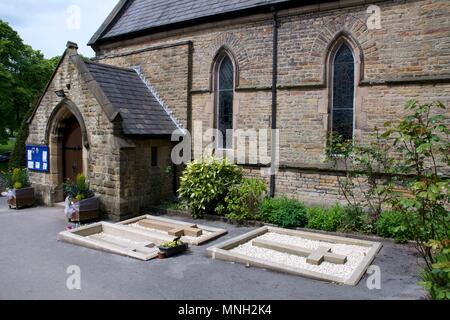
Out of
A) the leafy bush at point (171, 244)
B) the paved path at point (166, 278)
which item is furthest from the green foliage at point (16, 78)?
the leafy bush at point (171, 244)

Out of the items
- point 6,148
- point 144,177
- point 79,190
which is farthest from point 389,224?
point 6,148

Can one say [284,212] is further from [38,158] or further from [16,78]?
[16,78]

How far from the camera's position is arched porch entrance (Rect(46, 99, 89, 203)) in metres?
12.0

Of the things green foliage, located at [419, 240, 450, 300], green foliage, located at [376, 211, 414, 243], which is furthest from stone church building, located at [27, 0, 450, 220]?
green foliage, located at [419, 240, 450, 300]

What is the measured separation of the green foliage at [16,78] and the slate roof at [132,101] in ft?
54.1

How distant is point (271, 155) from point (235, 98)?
2.31m

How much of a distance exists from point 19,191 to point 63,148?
2.01 metres

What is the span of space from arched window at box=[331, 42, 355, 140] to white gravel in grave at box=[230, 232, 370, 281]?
353 cm

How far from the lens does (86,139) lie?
10.7 metres

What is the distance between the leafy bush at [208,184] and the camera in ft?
34.2

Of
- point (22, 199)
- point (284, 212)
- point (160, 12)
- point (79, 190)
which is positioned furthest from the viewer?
point (160, 12)

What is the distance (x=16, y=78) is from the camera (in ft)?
92.2

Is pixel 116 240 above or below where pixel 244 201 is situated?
below

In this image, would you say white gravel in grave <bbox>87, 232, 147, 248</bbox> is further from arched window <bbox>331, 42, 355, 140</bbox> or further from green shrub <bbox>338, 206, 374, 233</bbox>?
arched window <bbox>331, 42, 355, 140</bbox>
